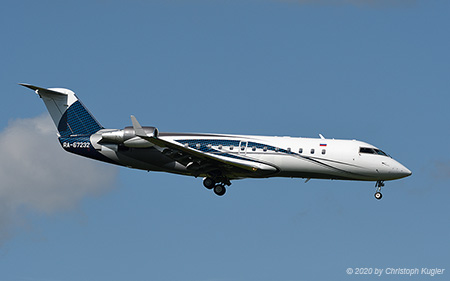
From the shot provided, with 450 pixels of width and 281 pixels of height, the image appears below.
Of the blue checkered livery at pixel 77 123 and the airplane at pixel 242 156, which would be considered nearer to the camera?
the airplane at pixel 242 156

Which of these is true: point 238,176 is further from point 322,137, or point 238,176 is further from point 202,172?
point 322,137

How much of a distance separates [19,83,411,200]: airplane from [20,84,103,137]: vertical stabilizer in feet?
4.45

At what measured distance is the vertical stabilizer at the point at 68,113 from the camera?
49.0m

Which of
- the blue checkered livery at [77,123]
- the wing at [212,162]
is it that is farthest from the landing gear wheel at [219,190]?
the blue checkered livery at [77,123]

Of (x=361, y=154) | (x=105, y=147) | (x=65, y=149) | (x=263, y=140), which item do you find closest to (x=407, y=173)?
(x=361, y=154)

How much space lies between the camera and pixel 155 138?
41844 mm

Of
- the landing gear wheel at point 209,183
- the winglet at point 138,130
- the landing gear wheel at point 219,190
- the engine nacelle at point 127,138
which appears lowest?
the landing gear wheel at point 219,190

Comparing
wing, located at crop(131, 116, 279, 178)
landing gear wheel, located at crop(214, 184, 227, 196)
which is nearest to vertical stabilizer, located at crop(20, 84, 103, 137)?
wing, located at crop(131, 116, 279, 178)

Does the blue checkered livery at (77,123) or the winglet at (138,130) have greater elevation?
the blue checkered livery at (77,123)

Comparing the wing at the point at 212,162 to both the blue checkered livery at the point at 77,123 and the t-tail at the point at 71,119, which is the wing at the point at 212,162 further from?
the blue checkered livery at the point at 77,123

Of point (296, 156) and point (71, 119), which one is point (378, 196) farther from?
point (71, 119)

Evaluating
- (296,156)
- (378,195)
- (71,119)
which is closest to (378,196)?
(378,195)

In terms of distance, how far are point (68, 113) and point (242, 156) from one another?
13300 mm

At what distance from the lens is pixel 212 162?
45219mm
